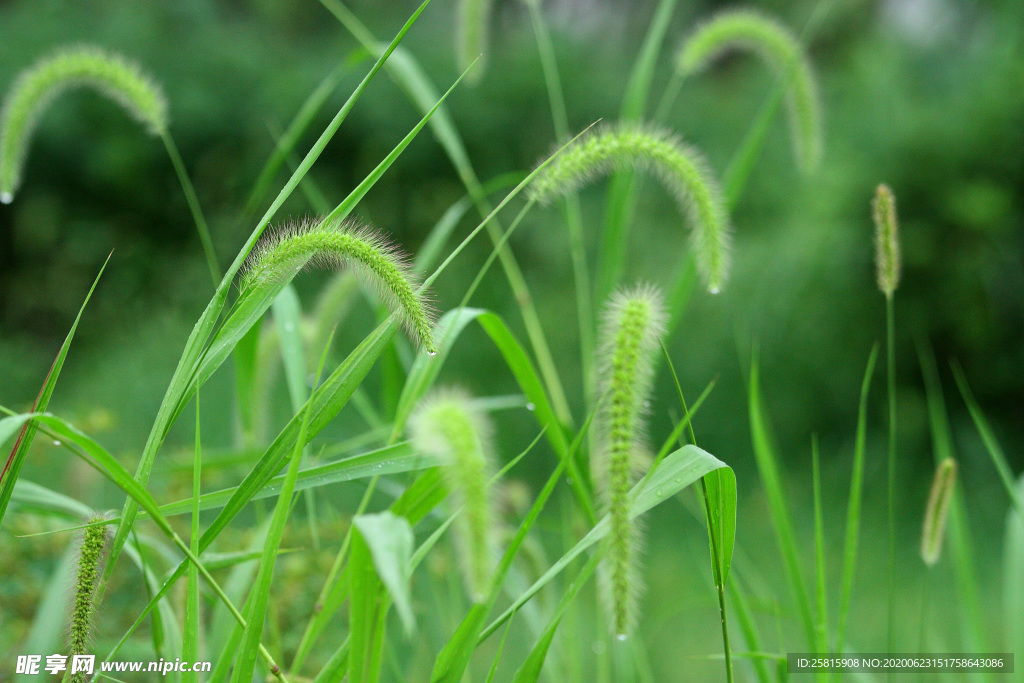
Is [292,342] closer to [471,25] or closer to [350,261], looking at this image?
[350,261]

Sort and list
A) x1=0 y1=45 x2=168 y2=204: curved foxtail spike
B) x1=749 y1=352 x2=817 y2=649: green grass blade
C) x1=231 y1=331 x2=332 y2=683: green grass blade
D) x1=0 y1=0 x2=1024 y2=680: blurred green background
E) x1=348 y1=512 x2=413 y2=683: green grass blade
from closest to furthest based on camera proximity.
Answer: x1=348 y1=512 x2=413 y2=683: green grass blade
x1=231 y1=331 x2=332 y2=683: green grass blade
x1=749 y1=352 x2=817 y2=649: green grass blade
x1=0 y1=45 x2=168 y2=204: curved foxtail spike
x1=0 y1=0 x2=1024 y2=680: blurred green background

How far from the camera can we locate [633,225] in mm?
3945

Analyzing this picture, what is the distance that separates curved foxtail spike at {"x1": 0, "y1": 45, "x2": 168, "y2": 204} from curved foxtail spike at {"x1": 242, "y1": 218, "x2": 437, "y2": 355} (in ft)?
1.64

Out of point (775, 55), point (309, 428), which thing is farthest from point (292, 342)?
point (775, 55)

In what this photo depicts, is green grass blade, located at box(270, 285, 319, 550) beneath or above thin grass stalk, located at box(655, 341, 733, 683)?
above

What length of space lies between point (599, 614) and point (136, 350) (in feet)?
11.1

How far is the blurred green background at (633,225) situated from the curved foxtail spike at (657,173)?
2.02 ft

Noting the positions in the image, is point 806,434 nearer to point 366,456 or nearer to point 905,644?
point 905,644

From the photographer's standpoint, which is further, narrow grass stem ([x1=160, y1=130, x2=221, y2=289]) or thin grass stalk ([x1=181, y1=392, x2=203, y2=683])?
narrow grass stem ([x1=160, y1=130, x2=221, y2=289])

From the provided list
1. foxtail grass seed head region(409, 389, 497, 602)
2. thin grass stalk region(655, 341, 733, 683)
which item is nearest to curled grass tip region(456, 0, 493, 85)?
thin grass stalk region(655, 341, 733, 683)

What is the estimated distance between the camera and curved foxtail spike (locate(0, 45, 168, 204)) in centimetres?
101

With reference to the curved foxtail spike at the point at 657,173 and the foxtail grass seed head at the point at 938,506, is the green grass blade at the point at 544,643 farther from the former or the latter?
the foxtail grass seed head at the point at 938,506

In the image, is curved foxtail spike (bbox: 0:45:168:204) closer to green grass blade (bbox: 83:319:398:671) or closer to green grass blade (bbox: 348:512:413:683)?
green grass blade (bbox: 83:319:398:671)

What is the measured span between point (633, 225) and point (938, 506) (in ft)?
10.3
